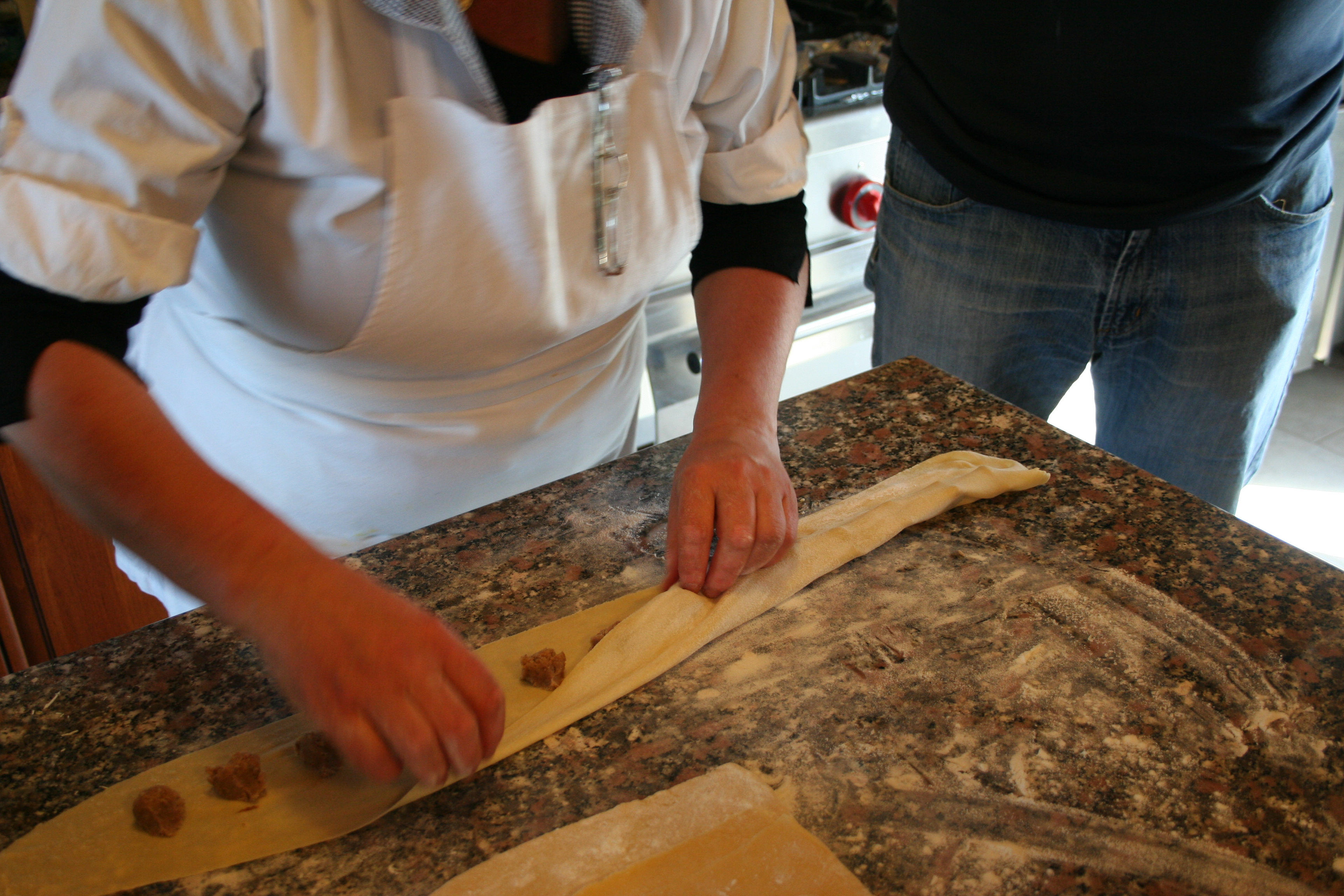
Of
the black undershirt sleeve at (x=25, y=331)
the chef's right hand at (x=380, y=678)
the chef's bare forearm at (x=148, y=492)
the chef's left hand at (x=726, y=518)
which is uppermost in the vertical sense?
the black undershirt sleeve at (x=25, y=331)

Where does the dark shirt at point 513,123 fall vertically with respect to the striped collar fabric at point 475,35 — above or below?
below

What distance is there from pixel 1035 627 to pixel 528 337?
21.3 inches

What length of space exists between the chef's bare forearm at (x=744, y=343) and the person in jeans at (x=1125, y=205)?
0.34m

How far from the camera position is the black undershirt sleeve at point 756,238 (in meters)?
1.07

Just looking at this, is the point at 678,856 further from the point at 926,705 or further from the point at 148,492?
the point at 148,492

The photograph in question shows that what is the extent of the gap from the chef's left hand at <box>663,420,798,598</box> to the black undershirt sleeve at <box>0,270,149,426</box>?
1.60 feet

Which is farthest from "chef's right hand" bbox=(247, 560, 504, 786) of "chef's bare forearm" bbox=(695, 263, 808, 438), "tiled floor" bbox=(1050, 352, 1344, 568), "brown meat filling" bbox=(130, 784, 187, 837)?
"tiled floor" bbox=(1050, 352, 1344, 568)

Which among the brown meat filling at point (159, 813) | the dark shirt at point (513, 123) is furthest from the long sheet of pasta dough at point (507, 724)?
the dark shirt at point (513, 123)

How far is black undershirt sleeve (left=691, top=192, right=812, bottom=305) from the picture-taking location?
1070 millimetres

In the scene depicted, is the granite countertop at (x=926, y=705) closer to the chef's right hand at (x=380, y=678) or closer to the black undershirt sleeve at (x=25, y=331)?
the chef's right hand at (x=380, y=678)

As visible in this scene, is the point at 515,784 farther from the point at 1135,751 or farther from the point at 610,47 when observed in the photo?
the point at 610,47

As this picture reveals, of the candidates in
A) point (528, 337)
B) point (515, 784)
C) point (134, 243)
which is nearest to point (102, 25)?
point (134, 243)

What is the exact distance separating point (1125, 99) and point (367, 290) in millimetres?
933

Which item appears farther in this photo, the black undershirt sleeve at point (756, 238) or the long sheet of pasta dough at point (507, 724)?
the black undershirt sleeve at point (756, 238)
